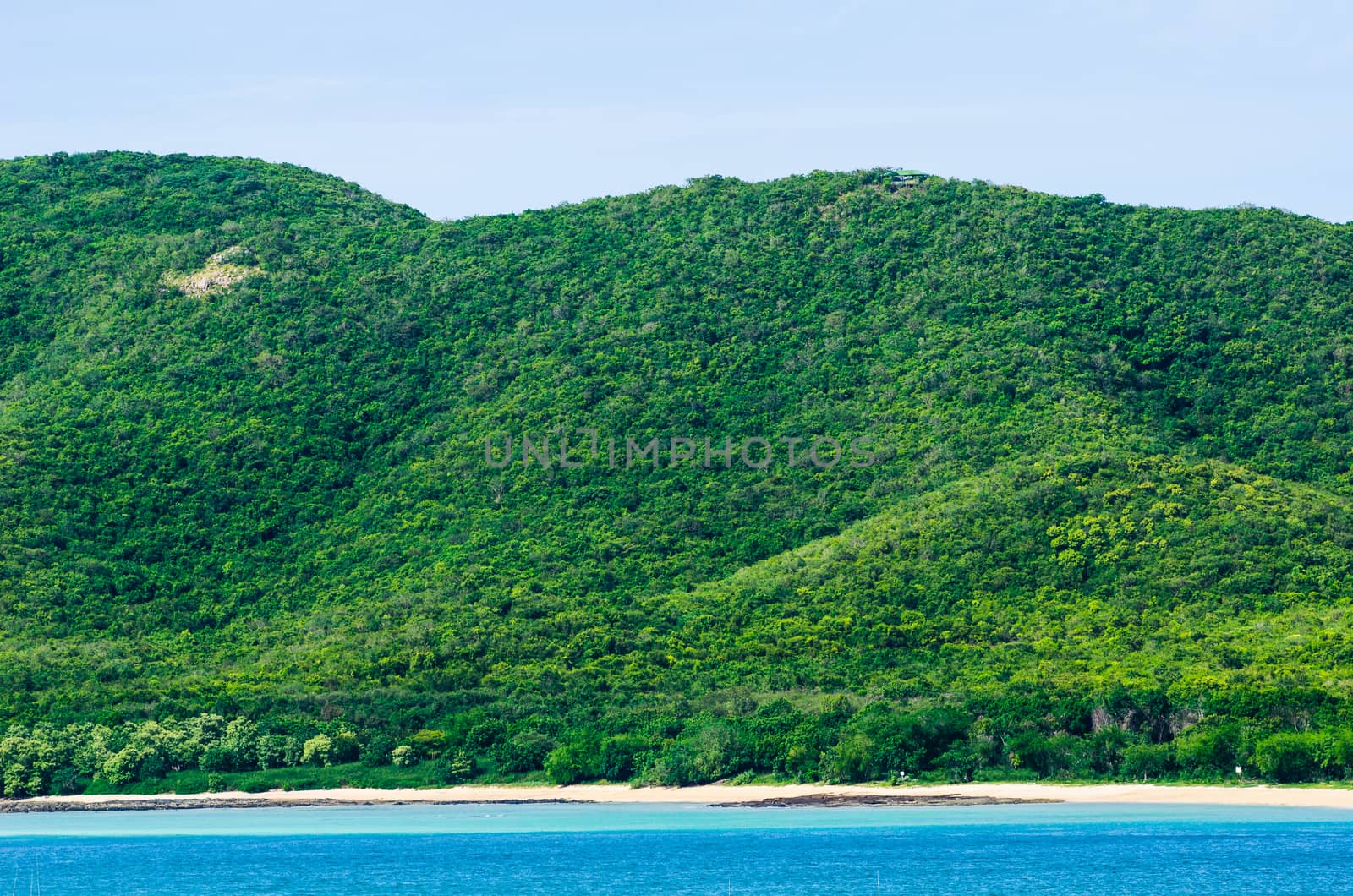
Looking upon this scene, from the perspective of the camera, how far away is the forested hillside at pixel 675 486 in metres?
76.0

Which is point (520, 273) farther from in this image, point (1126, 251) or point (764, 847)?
point (764, 847)

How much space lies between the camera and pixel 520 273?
126 meters

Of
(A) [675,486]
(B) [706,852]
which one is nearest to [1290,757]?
(B) [706,852]

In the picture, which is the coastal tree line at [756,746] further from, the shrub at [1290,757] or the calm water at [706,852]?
the calm water at [706,852]

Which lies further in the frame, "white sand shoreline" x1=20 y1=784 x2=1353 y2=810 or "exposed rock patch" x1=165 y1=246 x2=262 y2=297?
"exposed rock patch" x1=165 y1=246 x2=262 y2=297

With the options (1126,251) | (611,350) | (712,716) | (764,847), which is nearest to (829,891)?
(764,847)

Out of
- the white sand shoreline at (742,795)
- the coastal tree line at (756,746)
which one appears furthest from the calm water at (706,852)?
the coastal tree line at (756,746)

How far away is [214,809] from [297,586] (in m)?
25.9

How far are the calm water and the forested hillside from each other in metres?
6.06

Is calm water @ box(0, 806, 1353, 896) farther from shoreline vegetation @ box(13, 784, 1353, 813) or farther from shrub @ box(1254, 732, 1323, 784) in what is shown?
shrub @ box(1254, 732, 1323, 784)

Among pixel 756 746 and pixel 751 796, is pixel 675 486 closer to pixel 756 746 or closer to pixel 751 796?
pixel 756 746

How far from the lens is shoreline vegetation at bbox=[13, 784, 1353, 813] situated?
63.8m

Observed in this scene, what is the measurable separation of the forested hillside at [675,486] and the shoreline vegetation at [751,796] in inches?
48.1

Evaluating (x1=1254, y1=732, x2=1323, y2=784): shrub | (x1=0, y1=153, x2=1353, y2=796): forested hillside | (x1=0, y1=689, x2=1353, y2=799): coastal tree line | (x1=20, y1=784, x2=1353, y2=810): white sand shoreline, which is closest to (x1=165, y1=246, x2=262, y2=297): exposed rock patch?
(x1=0, y1=153, x2=1353, y2=796): forested hillside
